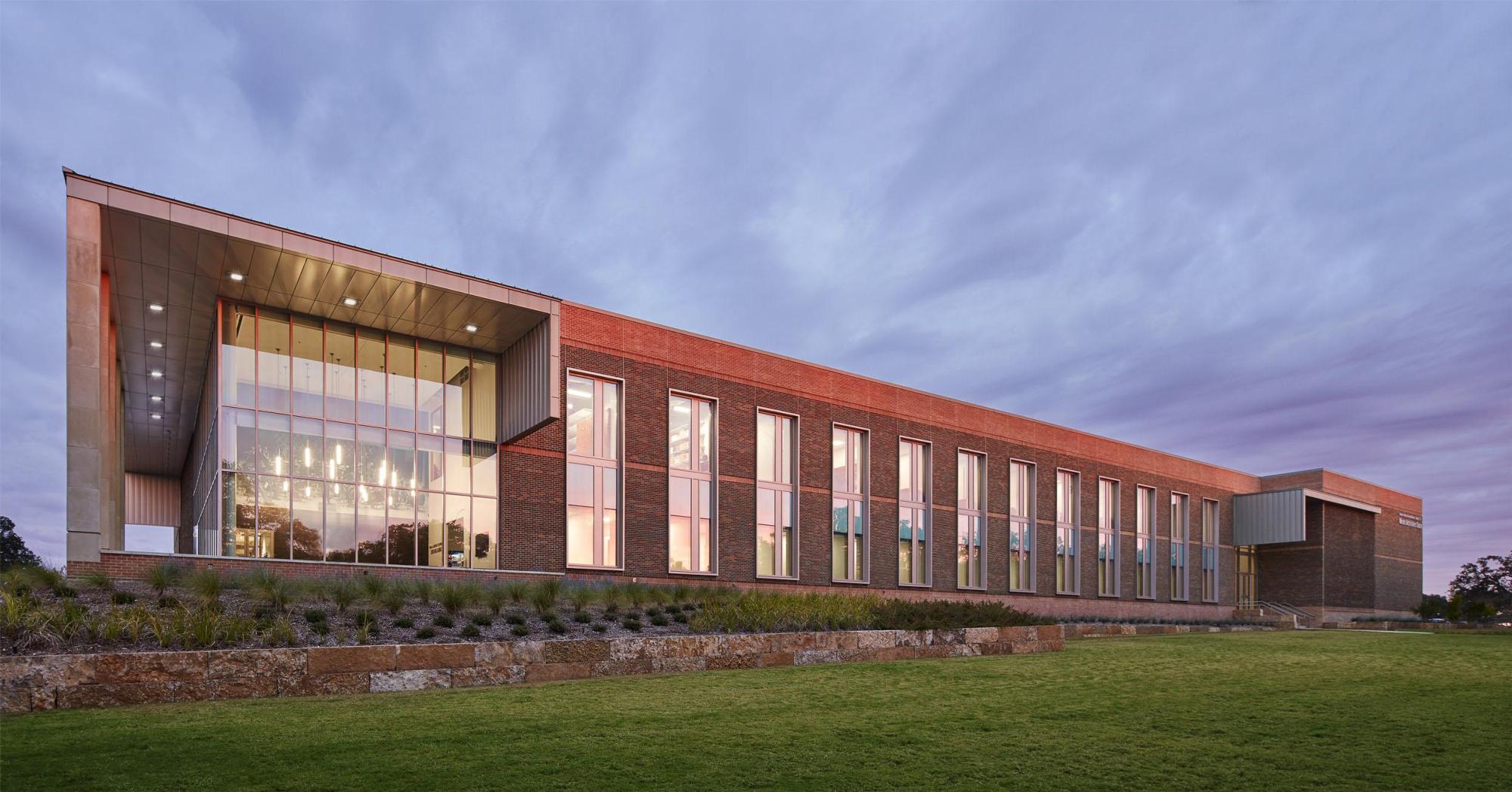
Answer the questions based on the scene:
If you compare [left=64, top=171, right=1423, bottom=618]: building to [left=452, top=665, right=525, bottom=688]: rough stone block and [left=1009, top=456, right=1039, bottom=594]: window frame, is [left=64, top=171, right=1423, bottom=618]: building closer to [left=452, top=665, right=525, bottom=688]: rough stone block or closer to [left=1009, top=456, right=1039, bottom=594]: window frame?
[left=1009, top=456, right=1039, bottom=594]: window frame

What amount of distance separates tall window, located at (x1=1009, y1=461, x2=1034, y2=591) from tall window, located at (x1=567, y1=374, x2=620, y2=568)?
63.7 feet

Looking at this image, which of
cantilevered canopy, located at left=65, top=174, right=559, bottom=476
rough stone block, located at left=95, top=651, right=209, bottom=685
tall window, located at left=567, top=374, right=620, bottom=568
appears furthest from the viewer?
tall window, located at left=567, top=374, right=620, bottom=568

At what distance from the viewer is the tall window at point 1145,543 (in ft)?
142

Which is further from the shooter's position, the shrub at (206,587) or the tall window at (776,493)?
the tall window at (776,493)

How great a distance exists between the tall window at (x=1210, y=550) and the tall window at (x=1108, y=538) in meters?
8.75

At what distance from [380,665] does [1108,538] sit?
38.9 metres

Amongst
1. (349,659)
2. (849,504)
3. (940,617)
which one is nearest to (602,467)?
(849,504)

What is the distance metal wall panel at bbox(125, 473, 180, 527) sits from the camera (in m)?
43.4

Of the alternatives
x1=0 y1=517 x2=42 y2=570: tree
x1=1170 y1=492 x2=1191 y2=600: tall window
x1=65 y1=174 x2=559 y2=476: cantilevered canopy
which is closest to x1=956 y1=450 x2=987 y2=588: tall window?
x1=1170 y1=492 x2=1191 y2=600: tall window

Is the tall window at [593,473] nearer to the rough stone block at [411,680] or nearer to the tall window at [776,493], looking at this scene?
the tall window at [776,493]

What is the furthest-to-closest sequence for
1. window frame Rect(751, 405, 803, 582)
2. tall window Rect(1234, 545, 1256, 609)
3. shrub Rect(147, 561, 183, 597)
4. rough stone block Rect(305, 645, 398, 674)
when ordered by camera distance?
tall window Rect(1234, 545, 1256, 609), window frame Rect(751, 405, 803, 582), shrub Rect(147, 561, 183, 597), rough stone block Rect(305, 645, 398, 674)

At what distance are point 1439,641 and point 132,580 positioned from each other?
89.6ft

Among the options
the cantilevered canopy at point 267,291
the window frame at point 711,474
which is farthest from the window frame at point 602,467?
the cantilevered canopy at point 267,291

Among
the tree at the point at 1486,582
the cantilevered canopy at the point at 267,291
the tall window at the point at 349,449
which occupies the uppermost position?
the cantilevered canopy at the point at 267,291
